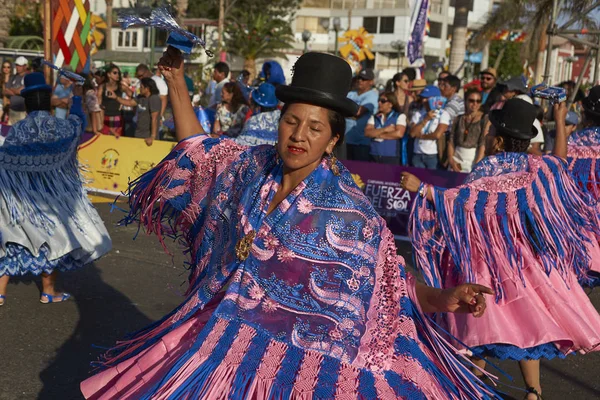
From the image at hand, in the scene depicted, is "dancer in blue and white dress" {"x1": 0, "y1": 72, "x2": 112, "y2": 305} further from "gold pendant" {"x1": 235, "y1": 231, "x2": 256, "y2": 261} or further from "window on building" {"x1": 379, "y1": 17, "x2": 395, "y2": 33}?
"window on building" {"x1": 379, "y1": 17, "x2": 395, "y2": 33}

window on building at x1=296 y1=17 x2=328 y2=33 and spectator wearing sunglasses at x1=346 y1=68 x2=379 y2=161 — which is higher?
window on building at x1=296 y1=17 x2=328 y2=33

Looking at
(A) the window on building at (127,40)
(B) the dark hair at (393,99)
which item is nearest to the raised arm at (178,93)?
(B) the dark hair at (393,99)

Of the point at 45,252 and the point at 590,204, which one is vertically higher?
the point at 590,204

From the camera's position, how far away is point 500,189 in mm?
4852

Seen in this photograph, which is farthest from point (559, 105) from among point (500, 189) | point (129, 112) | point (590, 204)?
point (129, 112)

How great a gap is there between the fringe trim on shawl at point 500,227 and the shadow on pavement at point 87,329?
1.92m

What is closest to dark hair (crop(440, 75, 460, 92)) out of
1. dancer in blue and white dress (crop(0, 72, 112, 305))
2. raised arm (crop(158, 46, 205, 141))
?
dancer in blue and white dress (crop(0, 72, 112, 305))

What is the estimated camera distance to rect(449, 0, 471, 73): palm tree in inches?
719

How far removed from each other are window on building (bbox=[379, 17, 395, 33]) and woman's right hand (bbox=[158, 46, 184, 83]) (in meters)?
69.6

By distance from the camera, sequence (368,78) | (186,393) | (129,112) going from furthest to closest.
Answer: (129,112) < (368,78) < (186,393)

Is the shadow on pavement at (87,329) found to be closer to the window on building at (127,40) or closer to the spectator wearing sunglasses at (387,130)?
the spectator wearing sunglasses at (387,130)

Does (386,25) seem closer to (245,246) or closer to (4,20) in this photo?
(4,20)

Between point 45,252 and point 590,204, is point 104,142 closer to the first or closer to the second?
point 45,252

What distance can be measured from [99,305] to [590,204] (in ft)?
12.2
